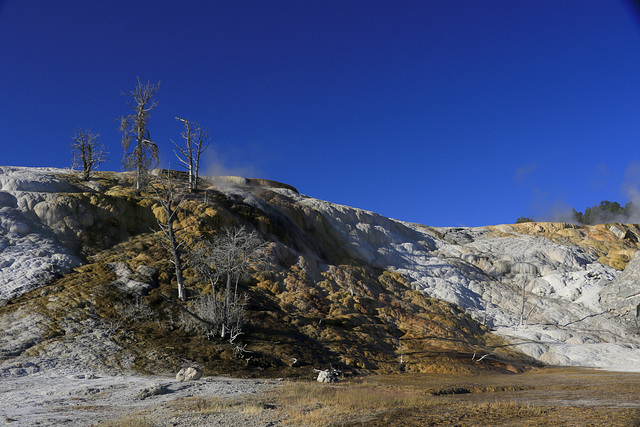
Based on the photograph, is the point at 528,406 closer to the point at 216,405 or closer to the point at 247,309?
the point at 216,405

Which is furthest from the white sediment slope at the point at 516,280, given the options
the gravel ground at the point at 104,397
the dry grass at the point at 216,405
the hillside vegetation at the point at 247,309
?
the dry grass at the point at 216,405

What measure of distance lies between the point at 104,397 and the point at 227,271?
10.5 metres

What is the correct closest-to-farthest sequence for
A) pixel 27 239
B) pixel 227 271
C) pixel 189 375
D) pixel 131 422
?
pixel 131 422 < pixel 189 375 < pixel 227 271 < pixel 27 239

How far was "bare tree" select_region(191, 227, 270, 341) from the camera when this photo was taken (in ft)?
70.3

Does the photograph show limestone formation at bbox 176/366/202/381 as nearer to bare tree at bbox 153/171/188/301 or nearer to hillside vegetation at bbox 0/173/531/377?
hillside vegetation at bbox 0/173/531/377

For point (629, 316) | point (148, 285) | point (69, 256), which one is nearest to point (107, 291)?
point (148, 285)

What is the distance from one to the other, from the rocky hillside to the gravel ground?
6.53 feet

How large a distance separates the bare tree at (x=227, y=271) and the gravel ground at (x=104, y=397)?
4.73 m

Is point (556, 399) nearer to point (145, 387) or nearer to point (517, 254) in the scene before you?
point (145, 387)

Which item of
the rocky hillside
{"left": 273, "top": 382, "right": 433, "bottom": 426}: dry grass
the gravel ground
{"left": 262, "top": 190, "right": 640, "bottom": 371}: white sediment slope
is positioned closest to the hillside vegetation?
the rocky hillside

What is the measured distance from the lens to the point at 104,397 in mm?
12945

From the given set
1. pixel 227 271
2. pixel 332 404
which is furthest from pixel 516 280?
pixel 332 404

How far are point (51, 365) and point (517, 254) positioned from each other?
4890 cm

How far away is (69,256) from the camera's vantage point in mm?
25078
